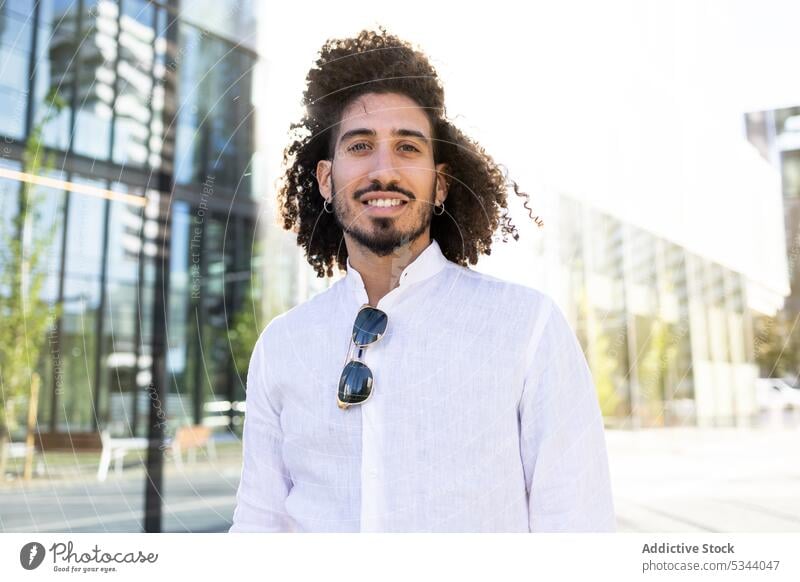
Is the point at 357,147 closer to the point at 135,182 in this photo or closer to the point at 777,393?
the point at 777,393

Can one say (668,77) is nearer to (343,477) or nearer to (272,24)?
(272,24)

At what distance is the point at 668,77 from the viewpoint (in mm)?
1813

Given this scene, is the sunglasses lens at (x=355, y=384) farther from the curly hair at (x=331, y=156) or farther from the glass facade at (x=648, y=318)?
the glass facade at (x=648, y=318)

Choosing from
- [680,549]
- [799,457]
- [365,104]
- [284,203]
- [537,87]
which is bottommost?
[680,549]

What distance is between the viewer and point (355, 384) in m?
1.35

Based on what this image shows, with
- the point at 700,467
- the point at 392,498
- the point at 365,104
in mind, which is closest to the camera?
the point at 392,498

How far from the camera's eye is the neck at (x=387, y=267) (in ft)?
4.74

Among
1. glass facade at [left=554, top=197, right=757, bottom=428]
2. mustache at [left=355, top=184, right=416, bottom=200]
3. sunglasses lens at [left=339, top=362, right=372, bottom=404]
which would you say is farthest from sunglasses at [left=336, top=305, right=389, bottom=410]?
glass facade at [left=554, top=197, right=757, bottom=428]

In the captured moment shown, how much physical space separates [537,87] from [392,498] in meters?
1.05

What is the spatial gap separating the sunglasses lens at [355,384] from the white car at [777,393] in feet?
3.87

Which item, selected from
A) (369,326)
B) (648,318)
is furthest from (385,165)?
(648,318)

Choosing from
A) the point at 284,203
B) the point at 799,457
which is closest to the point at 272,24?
the point at 284,203

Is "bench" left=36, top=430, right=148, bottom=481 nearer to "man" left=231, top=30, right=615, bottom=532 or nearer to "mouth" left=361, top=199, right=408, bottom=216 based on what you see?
"man" left=231, top=30, right=615, bottom=532

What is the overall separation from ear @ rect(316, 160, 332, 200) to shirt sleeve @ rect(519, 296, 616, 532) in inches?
23.2
